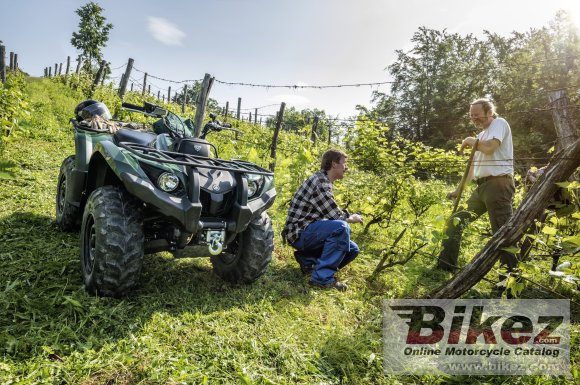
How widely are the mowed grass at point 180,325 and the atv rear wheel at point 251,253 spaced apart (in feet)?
0.43

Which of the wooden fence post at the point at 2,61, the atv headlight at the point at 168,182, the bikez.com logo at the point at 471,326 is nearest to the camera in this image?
the atv headlight at the point at 168,182

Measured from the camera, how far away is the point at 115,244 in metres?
2.32

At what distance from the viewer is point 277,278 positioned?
357 centimetres

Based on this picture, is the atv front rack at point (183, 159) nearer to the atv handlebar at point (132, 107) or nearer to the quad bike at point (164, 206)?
the quad bike at point (164, 206)

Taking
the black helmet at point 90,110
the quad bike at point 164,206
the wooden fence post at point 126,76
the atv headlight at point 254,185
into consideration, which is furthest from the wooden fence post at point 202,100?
the wooden fence post at point 126,76

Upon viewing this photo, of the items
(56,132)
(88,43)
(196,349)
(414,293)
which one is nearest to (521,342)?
(414,293)

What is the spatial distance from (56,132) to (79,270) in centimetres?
742

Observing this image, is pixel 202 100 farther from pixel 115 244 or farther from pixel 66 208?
pixel 115 244

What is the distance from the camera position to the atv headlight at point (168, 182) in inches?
95.0

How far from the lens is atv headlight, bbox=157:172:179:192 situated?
241 centimetres

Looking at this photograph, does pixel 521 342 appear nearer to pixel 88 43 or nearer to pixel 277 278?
pixel 277 278

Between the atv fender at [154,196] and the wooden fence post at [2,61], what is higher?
the wooden fence post at [2,61]

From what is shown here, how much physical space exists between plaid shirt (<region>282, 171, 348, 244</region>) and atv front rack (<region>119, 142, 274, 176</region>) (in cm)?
85

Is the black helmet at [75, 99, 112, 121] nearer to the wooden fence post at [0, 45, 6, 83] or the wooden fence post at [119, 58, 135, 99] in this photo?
the wooden fence post at [119, 58, 135, 99]
